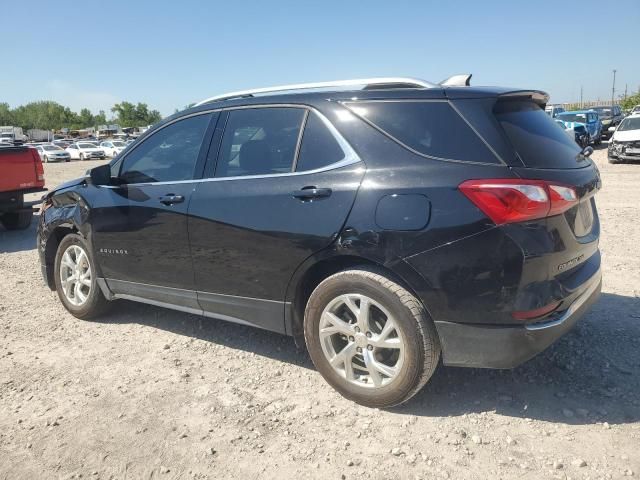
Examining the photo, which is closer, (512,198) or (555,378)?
(512,198)

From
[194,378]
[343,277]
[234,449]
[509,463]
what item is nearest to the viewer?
[509,463]

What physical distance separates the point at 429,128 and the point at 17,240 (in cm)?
815

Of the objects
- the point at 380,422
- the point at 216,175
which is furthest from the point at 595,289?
the point at 216,175

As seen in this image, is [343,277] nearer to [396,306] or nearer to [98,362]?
[396,306]

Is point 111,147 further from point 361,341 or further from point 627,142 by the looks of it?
point 361,341

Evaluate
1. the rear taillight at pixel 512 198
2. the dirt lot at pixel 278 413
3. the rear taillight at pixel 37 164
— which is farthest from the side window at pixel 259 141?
the rear taillight at pixel 37 164

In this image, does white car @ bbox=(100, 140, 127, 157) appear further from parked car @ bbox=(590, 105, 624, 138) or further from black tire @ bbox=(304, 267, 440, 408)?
black tire @ bbox=(304, 267, 440, 408)

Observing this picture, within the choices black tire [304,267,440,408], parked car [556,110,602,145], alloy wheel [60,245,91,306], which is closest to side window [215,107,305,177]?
black tire [304,267,440,408]

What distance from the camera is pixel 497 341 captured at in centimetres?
262

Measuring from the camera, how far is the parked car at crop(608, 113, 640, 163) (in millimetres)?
16391

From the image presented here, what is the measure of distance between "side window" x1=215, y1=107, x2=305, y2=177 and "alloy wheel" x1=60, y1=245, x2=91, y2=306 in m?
1.83

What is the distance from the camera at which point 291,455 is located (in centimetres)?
263

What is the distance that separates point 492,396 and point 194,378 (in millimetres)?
1924

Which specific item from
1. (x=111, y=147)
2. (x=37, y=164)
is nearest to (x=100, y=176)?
(x=37, y=164)
